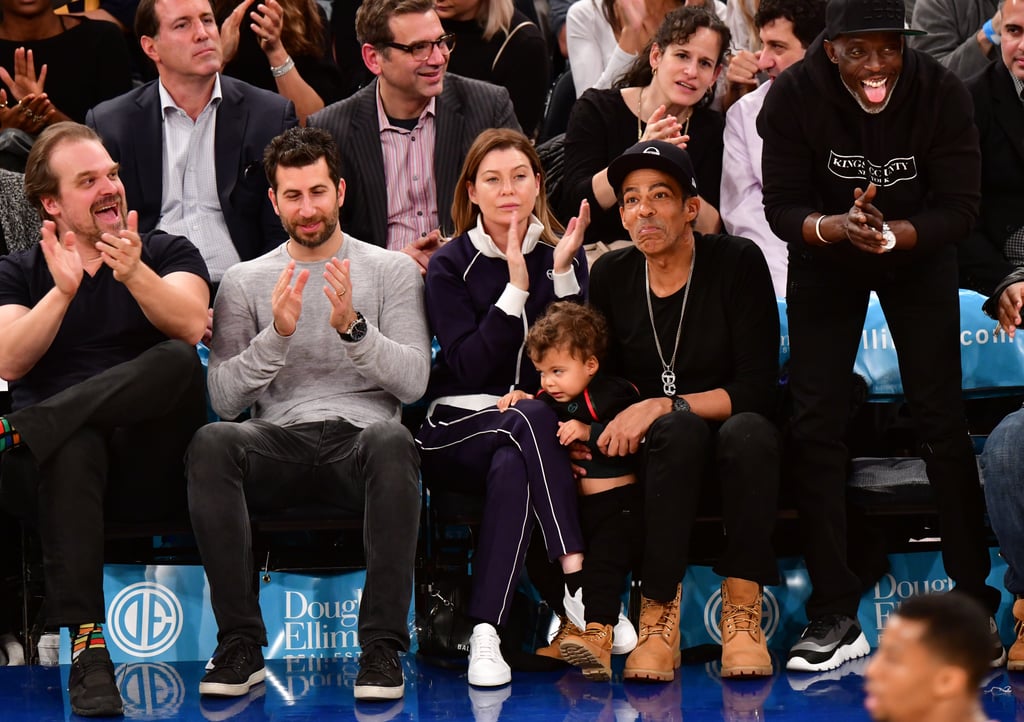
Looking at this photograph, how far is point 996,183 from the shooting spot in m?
4.93

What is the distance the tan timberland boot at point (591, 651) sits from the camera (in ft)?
13.2

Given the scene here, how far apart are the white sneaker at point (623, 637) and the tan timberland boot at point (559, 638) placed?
0.12 meters

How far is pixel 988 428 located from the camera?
4.66 m

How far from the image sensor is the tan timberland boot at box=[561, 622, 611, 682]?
403 centimetres

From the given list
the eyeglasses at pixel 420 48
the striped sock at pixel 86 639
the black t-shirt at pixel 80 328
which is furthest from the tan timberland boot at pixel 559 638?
the eyeglasses at pixel 420 48

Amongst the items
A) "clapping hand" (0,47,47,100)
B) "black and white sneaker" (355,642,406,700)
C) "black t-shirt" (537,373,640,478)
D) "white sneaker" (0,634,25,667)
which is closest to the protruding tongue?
"black t-shirt" (537,373,640,478)

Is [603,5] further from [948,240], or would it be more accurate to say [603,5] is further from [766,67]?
[948,240]

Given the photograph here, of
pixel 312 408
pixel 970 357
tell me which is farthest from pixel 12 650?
pixel 970 357

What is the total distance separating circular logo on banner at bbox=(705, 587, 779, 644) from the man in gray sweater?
97 centimetres

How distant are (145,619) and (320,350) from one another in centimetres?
98

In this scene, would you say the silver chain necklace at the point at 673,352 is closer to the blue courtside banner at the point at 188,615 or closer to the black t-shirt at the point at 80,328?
the blue courtside banner at the point at 188,615

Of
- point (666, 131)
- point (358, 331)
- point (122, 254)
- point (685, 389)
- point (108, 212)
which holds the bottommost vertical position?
point (685, 389)

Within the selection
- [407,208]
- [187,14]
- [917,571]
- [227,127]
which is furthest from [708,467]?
[187,14]

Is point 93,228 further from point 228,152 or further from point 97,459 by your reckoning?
point 228,152
